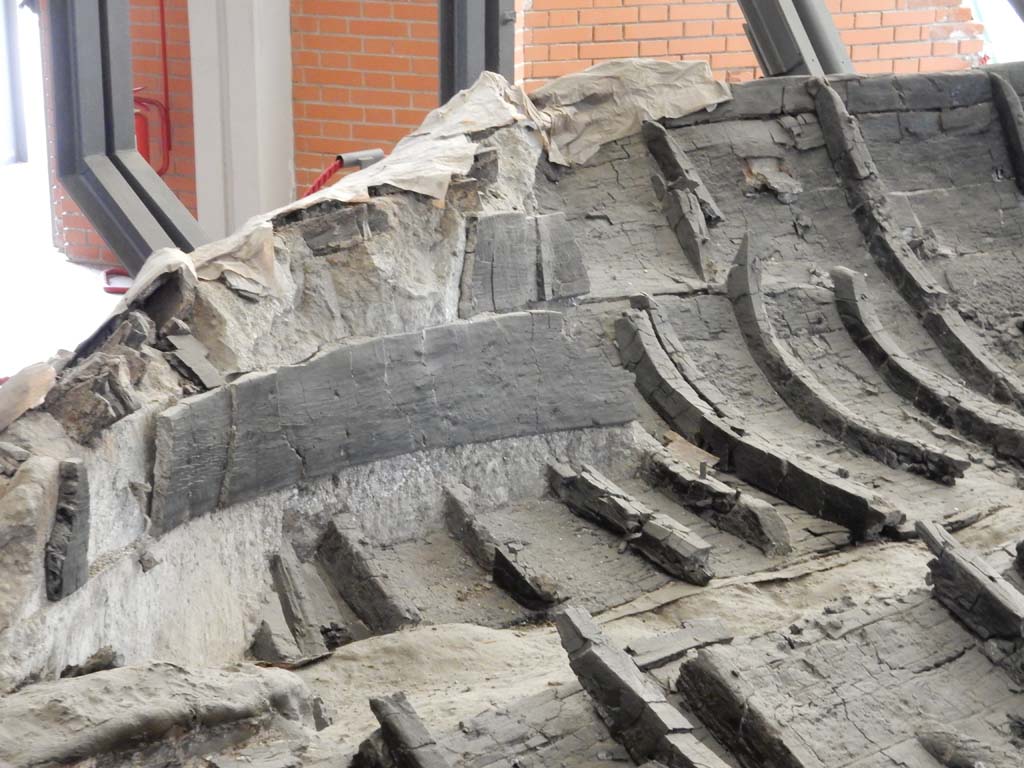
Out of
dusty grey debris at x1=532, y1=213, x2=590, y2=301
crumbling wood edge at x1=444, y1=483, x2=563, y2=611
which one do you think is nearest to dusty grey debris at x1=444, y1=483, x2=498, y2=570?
crumbling wood edge at x1=444, y1=483, x2=563, y2=611

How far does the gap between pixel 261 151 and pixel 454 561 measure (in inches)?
241

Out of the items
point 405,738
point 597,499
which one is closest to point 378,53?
point 597,499

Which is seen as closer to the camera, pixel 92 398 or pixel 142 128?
pixel 92 398

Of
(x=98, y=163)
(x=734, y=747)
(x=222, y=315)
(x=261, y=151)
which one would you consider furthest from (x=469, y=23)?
(x=734, y=747)

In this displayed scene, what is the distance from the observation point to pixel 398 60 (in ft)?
30.7

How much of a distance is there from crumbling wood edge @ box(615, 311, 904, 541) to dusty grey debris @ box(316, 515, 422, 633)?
1.34 meters

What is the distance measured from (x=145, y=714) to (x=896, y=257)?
13.1 feet

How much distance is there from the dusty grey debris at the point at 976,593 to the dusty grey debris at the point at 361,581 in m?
1.32

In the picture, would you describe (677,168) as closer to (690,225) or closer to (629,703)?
(690,225)

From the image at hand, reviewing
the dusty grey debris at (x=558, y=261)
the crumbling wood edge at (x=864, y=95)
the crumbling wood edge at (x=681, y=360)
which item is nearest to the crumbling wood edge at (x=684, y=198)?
the crumbling wood edge at (x=864, y=95)

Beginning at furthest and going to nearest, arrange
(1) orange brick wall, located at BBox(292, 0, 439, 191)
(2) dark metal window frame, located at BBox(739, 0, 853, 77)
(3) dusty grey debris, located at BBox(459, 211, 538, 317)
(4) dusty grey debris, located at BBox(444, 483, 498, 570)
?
(1) orange brick wall, located at BBox(292, 0, 439, 191) → (2) dark metal window frame, located at BBox(739, 0, 853, 77) → (3) dusty grey debris, located at BBox(459, 211, 538, 317) → (4) dusty grey debris, located at BBox(444, 483, 498, 570)

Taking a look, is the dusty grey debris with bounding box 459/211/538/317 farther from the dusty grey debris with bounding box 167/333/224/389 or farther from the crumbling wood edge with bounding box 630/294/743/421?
the dusty grey debris with bounding box 167/333/224/389

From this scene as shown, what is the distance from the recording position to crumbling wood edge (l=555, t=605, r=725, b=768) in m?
2.41

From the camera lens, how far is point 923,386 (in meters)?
4.82
